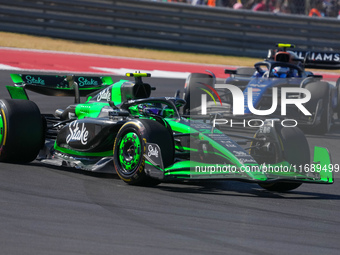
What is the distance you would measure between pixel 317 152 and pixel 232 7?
14.7 m

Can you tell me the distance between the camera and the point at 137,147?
702cm

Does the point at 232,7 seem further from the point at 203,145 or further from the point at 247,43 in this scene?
the point at 203,145

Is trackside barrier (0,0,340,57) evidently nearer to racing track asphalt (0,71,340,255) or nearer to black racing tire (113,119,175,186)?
racing track asphalt (0,71,340,255)

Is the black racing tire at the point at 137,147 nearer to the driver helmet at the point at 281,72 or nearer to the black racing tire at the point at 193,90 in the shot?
the black racing tire at the point at 193,90

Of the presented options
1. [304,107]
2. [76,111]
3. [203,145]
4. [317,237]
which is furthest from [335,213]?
[304,107]

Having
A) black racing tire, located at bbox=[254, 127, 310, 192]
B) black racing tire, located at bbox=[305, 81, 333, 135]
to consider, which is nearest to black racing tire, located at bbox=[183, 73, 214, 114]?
black racing tire, located at bbox=[305, 81, 333, 135]

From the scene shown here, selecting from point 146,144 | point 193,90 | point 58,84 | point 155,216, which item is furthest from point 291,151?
point 193,90

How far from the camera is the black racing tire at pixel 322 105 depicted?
39.5 feet

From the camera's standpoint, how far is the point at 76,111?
8586 mm

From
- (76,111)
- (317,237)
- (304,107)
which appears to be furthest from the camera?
(304,107)

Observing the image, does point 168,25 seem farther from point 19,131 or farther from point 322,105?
point 19,131

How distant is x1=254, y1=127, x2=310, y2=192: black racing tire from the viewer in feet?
23.6

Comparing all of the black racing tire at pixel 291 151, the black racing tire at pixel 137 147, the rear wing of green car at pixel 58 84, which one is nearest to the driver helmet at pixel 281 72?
the rear wing of green car at pixel 58 84

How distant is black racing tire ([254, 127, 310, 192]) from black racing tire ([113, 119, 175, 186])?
112cm
